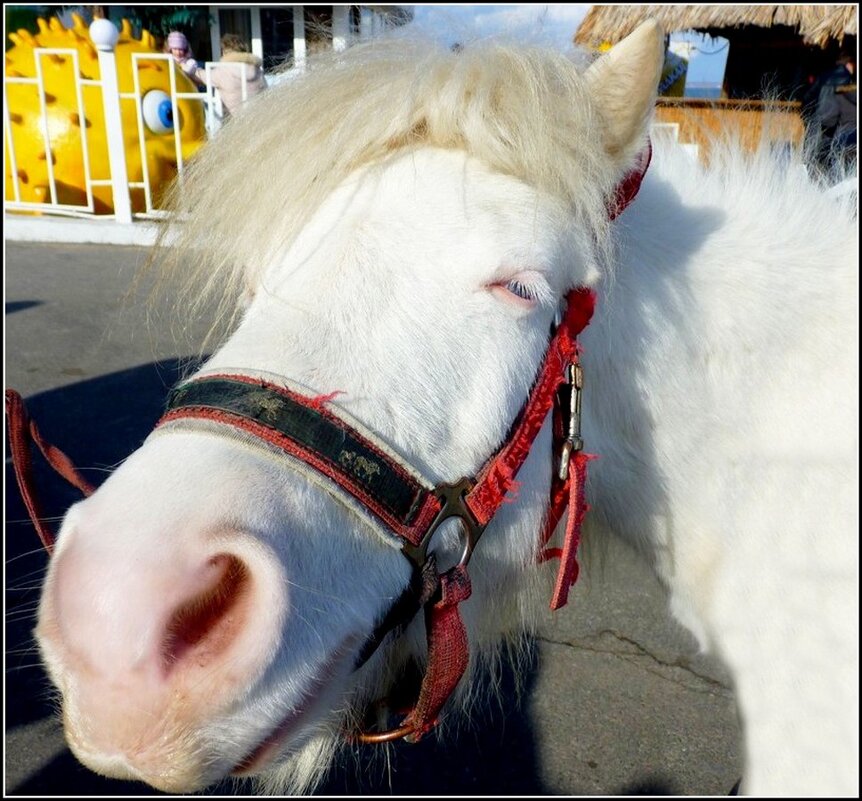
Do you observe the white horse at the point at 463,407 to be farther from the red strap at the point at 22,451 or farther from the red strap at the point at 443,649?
the red strap at the point at 22,451

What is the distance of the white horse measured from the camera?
0.94 metres

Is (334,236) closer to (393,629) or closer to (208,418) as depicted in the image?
(208,418)

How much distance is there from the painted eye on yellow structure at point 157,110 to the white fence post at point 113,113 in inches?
14.8

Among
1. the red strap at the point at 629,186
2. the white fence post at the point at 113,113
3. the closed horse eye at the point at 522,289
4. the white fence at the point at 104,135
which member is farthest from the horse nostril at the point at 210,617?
the white fence post at the point at 113,113

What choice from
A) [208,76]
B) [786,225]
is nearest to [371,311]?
[786,225]

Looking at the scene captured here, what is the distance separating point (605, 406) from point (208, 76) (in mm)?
8790

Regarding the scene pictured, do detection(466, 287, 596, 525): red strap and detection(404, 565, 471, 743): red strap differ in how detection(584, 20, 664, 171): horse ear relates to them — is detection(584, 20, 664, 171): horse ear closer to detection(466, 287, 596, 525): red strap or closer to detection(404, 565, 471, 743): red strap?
detection(466, 287, 596, 525): red strap

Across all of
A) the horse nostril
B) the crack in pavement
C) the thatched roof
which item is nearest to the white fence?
the thatched roof

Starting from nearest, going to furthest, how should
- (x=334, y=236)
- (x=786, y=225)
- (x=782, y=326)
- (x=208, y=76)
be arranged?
(x=334, y=236) → (x=782, y=326) → (x=786, y=225) → (x=208, y=76)

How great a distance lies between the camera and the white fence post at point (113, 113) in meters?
8.32

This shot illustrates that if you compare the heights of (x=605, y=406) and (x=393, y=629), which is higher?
(x=605, y=406)

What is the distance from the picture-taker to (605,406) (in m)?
1.47

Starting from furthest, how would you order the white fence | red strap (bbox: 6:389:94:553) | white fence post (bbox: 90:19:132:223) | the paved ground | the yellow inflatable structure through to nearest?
1. the yellow inflatable structure
2. the white fence
3. white fence post (bbox: 90:19:132:223)
4. the paved ground
5. red strap (bbox: 6:389:94:553)

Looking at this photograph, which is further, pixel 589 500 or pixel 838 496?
pixel 589 500
